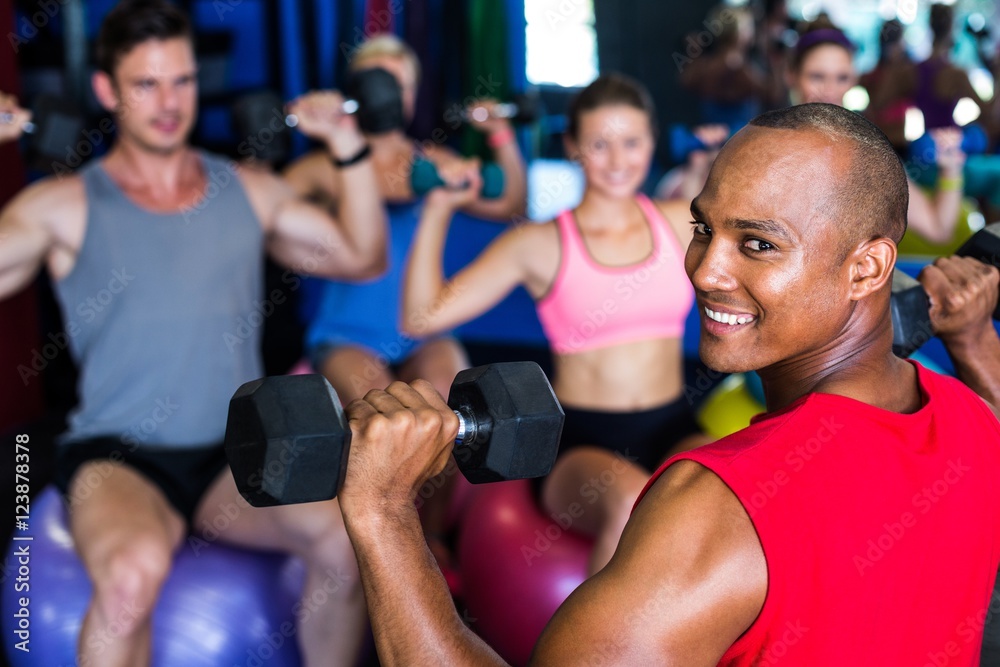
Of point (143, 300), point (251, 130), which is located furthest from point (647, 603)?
point (251, 130)

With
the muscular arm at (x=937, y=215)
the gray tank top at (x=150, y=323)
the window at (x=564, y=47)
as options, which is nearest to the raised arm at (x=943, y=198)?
the muscular arm at (x=937, y=215)

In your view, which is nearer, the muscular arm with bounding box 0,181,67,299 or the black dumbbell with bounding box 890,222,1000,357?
the black dumbbell with bounding box 890,222,1000,357

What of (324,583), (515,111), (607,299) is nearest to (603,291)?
(607,299)

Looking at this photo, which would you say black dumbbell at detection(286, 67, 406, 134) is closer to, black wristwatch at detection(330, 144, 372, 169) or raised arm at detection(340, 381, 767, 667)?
black wristwatch at detection(330, 144, 372, 169)

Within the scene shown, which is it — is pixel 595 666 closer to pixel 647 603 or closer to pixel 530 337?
pixel 647 603

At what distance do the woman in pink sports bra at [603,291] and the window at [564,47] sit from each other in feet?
14.6

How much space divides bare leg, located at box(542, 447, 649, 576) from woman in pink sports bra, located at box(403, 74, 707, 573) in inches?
3.9

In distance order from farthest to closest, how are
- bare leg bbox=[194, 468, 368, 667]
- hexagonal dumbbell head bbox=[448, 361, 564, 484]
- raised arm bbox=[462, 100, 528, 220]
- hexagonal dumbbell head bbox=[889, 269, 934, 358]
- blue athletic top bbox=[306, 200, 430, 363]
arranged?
raised arm bbox=[462, 100, 528, 220] < blue athletic top bbox=[306, 200, 430, 363] < bare leg bbox=[194, 468, 368, 667] < hexagonal dumbbell head bbox=[889, 269, 934, 358] < hexagonal dumbbell head bbox=[448, 361, 564, 484]

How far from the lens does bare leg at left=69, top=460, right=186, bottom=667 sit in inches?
67.3

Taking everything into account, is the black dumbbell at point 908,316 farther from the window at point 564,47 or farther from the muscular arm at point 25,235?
the window at point 564,47

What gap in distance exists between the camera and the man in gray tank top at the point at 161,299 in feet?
6.11

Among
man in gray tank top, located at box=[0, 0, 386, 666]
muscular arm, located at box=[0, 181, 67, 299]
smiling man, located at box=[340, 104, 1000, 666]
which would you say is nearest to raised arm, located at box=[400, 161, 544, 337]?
man in gray tank top, located at box=[0, 0, 386, 666]

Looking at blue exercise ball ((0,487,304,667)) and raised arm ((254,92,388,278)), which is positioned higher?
raised arm ((254,92,388,278))

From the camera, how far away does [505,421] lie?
3.14ft
